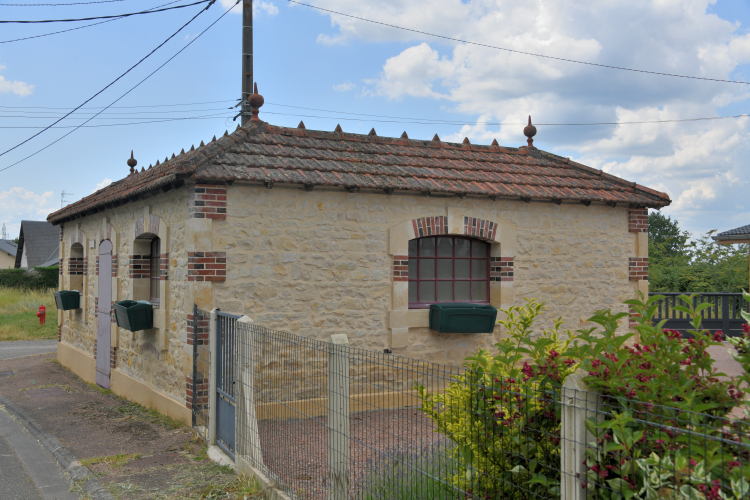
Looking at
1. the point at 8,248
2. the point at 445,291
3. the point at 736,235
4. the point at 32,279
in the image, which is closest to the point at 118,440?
the point at 445,291

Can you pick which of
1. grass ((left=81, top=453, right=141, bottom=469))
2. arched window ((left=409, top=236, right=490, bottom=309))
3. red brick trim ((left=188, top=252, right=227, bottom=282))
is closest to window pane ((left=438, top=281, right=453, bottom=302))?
arched window ((left=409, top=236, right=490, bottom=309))

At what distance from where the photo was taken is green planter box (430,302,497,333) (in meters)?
8.20

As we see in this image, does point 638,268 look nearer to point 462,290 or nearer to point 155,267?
point 462,290

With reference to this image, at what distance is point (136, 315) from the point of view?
845 centimetres

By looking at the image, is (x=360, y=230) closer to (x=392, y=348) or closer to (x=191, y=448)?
(x=392, y=348)

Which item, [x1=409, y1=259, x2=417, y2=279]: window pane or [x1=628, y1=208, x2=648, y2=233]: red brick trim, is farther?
[x1=628, y1=208, x2=648, y2=233]: red brick trim

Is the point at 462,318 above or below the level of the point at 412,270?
below

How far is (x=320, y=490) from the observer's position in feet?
15.3

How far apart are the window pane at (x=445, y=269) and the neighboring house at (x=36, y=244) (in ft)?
132

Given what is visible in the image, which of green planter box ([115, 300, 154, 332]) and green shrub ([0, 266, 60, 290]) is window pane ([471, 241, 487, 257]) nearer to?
green planter box ([115, 300, 154, 332])

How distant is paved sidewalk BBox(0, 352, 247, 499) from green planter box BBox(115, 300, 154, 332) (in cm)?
125

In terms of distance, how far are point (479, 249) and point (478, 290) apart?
0.63 meters

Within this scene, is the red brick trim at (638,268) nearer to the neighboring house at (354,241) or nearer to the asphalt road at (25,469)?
the neighboring house at (354,241)

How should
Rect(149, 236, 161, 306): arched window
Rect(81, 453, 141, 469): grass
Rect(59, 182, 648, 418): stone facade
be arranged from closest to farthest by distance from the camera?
Rect(81, 453, 141, 469): grass → Rect(59, 182, 648, 418): stone facade → Rect(149, 236, 161, 306): arched window
